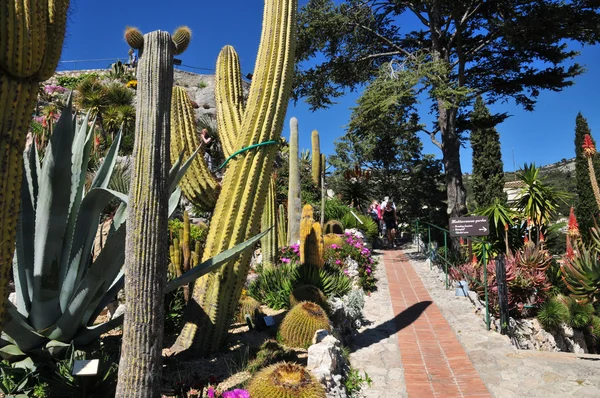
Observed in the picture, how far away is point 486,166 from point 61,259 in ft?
60.0

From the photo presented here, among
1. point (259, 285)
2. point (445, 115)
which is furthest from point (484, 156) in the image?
point (259, 285)

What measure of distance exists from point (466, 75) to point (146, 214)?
1345cm

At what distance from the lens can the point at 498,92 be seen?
1323 centimetres

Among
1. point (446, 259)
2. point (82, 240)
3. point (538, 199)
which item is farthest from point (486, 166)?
point (82, 240)

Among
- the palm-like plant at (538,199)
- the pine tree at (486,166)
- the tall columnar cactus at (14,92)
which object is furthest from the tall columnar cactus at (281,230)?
the pine tree at (486,166)

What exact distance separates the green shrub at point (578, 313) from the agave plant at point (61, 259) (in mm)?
8747

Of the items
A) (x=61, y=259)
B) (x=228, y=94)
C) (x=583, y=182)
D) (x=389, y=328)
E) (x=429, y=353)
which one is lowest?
(x=429, y=353)

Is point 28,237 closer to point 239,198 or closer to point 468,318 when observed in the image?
point 239,198

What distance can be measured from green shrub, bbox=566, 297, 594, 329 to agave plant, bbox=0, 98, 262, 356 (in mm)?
8747

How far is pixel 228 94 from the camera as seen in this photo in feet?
17.8

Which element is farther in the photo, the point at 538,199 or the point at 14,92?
the point at 538,199

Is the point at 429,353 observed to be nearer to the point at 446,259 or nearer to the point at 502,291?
the point at 502,291

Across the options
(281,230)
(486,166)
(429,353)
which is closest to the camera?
(429,353)

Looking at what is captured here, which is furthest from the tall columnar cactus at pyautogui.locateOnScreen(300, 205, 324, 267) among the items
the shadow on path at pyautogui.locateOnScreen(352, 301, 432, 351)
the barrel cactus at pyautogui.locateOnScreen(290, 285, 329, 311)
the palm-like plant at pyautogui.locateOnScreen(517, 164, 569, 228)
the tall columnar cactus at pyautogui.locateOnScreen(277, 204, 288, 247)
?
the palm-like plant at pyautogui.locateOnScreen(517, 164, 569, 228)
